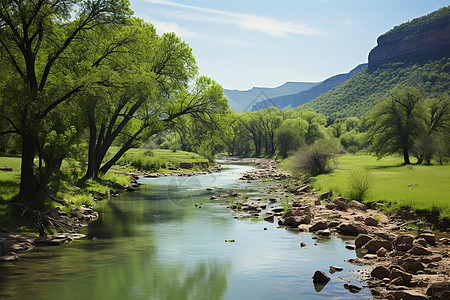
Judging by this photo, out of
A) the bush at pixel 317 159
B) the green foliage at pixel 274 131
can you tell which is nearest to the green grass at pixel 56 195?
the bush at pixel 317 159

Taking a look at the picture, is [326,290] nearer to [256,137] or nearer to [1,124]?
[1,124]

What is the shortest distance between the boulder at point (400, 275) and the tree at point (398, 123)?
43.0 m

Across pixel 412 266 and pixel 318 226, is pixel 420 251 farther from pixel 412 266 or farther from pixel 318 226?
pixel 318 226

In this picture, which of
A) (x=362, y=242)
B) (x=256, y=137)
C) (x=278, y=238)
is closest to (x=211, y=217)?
(x=278, y=238)

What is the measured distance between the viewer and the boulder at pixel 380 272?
1086 cm

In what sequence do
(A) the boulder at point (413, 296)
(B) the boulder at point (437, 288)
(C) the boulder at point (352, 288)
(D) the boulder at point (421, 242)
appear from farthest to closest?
1. (D) the boulder at point (421, 242)
2. (C) the boulder at point (352, 288)
3. (B) the boulder at point (437, 288)
4. (A) the boulder at point (413, 296)

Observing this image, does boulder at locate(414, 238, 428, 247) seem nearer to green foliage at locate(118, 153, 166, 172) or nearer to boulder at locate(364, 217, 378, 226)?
boulder at locate(364, 217, 378, 226)

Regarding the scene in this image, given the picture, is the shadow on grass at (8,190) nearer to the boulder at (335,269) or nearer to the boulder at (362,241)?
the boulder at (335,269)

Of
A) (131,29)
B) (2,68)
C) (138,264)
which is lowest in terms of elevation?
(138,264)

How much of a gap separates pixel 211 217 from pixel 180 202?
6.32 m

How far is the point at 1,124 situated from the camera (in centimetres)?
1666

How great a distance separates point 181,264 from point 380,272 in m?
6.60

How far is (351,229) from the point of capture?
17016 mm

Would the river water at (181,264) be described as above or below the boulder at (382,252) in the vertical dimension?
below
